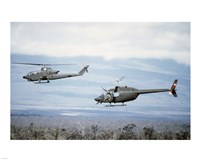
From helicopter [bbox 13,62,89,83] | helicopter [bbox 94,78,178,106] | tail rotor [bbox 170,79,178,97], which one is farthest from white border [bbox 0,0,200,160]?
helicopter [bbox 94,78,178,106]

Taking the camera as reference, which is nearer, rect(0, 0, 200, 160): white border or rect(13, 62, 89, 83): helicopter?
rect(0, 0, 200, 160): white border

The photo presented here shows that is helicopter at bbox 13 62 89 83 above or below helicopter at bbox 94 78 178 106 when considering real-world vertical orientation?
above

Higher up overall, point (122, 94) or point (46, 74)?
point (46, 74)

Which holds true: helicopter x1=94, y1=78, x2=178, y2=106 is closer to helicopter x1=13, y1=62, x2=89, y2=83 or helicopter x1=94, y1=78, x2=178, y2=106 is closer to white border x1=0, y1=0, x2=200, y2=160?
helicopter x1=13, y1=62, x2=89, y2=83
